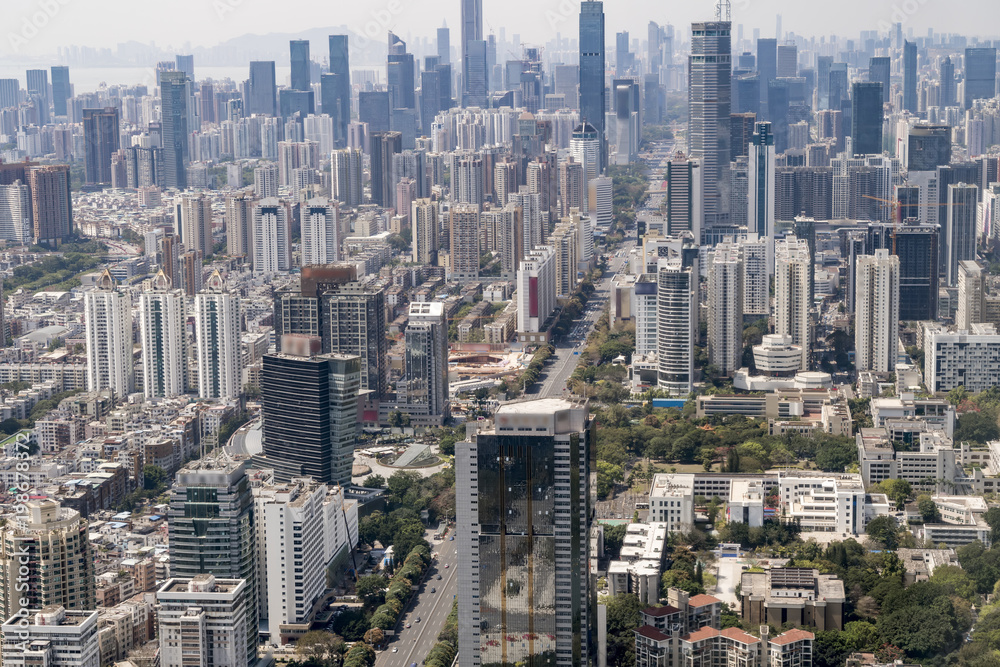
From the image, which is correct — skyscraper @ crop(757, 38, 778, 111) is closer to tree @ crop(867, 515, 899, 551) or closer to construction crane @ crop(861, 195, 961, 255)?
construction crane @ crop(861, 195, 961, 255)

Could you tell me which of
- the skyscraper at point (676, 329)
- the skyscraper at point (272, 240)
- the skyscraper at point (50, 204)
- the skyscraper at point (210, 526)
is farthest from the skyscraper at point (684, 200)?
the skyscraper at point (210, 526)

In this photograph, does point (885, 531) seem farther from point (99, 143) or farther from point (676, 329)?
point (99, 143)

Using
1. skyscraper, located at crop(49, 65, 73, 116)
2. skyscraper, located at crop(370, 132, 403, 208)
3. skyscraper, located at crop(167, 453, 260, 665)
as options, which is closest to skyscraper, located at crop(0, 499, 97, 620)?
skyscraper, located at crop(167, 453, 260, 665)

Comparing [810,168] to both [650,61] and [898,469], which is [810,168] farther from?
[898,469]

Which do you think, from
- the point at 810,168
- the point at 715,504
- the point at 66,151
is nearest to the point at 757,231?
the point at 810,168

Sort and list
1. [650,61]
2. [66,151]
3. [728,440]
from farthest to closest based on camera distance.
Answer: [66,151], [650,61], [728,440]
